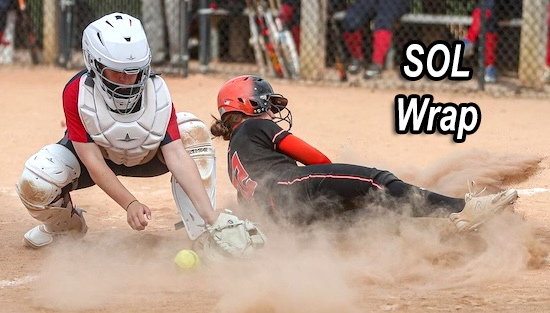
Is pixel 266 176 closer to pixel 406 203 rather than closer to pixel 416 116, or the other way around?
pixel 406 203

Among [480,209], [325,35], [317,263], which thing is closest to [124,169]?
[317,263]

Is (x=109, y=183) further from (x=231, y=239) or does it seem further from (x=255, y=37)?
(x=255, y=37)

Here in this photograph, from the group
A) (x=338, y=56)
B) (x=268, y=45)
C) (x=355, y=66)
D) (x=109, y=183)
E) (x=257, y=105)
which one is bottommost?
(x=355, y=66)

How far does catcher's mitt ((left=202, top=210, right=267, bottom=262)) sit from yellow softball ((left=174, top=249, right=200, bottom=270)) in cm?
6

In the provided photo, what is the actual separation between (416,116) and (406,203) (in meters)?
4.44

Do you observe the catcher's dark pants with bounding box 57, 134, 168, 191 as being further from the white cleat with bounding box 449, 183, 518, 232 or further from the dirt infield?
the white cleat with bounding box 449, 183, 518, 232

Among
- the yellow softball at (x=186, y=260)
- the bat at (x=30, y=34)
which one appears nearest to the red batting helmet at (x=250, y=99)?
the yellow softball at (x=186, y=260)

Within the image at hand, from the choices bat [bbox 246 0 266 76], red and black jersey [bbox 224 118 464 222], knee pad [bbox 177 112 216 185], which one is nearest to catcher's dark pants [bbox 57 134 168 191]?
knee pad [bbox 177 112 216 185]

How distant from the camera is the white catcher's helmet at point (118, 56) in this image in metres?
5.05

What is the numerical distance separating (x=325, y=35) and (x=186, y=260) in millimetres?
9179

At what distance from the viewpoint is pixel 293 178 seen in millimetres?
5496

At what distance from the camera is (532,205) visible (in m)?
6.90

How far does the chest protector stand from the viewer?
5.25m

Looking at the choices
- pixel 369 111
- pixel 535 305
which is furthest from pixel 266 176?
pixel 369 111
